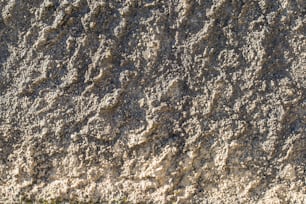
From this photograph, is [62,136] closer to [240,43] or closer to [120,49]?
[120,49]

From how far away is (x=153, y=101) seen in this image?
35.5 inches

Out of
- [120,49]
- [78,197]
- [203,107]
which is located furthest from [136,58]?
[78,197]

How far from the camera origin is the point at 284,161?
90 centimetres

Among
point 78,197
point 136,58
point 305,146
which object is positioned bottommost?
point 78,197

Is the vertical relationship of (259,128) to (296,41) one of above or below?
below

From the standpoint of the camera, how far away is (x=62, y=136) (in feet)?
3.01

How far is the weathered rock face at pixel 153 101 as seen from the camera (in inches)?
34.8

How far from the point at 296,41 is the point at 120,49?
0.30 meters

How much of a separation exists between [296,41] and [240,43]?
9 cm

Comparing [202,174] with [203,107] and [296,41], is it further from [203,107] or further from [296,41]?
[296,41]

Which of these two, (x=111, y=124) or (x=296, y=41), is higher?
(x=296, y=41)

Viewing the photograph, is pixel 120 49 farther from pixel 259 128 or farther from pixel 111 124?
pixel 259 128

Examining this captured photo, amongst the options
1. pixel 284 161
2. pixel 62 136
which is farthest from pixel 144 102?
pixel 284 161

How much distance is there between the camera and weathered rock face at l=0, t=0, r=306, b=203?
2.90 feet
